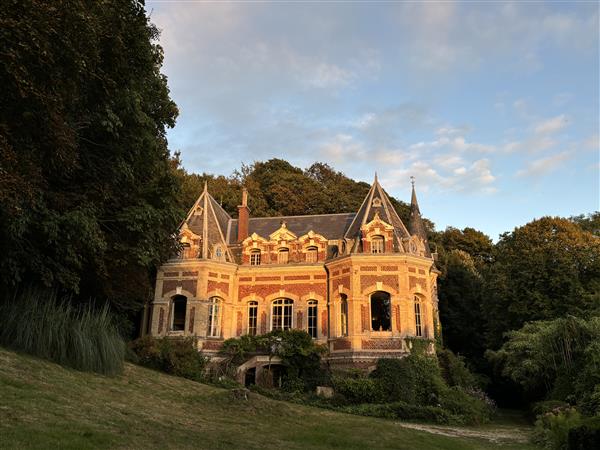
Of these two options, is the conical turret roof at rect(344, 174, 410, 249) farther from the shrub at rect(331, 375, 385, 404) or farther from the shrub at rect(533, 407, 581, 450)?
the shrub at rect(533, 407, 581, 450)

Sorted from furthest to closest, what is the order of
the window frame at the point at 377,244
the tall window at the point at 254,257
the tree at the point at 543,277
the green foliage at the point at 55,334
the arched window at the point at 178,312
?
1. the tree at the point at 543,277
2. the tall window at the point at 254,257
3. the arched window at the point at 178,312
4. the window frame at the point at 377,244
5. the green foliage at the point at 55,334

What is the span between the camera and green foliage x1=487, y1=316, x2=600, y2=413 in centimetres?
1658

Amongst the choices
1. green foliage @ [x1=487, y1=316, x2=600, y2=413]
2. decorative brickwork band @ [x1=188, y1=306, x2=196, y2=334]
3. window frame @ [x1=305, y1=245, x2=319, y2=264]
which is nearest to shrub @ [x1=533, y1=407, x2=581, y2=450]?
green foliage @ [x1=487, y1=316, x2=600, y2=413]

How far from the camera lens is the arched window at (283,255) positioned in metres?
25.2

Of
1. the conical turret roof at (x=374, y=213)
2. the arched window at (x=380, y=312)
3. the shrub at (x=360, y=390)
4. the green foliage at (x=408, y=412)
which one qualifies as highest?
the conical turret roof at (x=374, y=213)

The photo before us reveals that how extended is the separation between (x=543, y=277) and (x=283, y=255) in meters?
14.0

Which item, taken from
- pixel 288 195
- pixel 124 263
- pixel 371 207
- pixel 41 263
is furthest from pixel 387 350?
pixel 288 195

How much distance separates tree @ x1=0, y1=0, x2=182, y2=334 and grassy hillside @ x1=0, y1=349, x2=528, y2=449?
2945 millimetres

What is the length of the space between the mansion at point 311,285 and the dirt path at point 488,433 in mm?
5335

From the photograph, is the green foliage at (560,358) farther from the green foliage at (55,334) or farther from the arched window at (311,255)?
the green foliage at (55,334)

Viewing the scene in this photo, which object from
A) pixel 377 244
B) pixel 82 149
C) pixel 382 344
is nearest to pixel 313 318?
pixel 382 344

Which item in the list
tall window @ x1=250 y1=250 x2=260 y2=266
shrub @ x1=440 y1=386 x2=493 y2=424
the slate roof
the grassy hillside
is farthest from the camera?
the slate roof

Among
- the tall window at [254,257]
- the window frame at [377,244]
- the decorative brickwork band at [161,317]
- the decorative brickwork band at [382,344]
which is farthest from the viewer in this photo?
the tall window at [254,257]

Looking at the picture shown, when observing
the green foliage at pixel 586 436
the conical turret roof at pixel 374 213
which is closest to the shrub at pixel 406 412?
the conical turret roof at pixel 374 213
